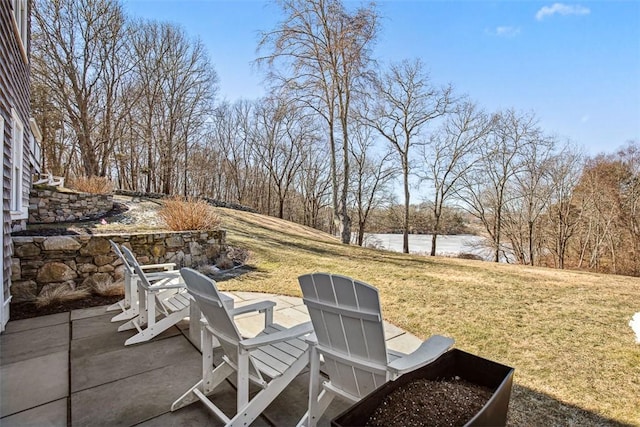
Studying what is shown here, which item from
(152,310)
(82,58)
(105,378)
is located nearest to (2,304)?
(152,310)

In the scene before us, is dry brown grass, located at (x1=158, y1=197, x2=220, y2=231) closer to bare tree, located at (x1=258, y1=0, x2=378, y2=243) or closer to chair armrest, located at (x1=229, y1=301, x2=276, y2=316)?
chair armrest, located at (x1=229, y1=301, x2=276, y2=316)

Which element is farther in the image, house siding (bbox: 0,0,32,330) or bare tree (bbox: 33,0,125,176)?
bare tree (bbox: 33,0,125,176)

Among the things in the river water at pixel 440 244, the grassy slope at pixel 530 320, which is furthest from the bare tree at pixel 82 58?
the river water at pixel 440 244

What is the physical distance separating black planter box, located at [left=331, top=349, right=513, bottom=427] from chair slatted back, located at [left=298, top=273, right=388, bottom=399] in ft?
0.66

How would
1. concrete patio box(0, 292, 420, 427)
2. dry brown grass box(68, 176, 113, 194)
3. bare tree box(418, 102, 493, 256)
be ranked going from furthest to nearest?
1. bare tree box(418, 102, 493, 256)
2. dry brown grass box(68, 176, 113, 194)
3. concrete patio box(0, 292, 420, 427)

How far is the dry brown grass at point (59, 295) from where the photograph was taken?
13.4 feet

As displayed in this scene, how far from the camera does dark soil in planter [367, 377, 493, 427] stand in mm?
1267

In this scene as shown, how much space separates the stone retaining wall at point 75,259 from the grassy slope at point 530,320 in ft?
4.67

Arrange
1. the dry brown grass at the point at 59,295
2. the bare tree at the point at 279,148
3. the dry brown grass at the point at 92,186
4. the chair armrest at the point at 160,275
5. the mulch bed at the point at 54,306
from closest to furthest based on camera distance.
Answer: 1. the chair armrest at the point at 160,275
2. the mulch bed at the point at 54,306
3. the dry brown grass at the point at 59,295
4. the dry brown grass at the point at 92,186
5. the bare tree at the point at 279,148

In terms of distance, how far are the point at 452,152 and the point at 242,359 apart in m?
16.8

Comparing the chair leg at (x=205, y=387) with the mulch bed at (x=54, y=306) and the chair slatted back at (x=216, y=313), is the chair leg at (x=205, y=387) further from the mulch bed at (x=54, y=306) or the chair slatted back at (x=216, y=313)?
the mulch bed at (x=54, y=306)

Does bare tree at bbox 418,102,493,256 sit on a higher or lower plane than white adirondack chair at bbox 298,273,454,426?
higher

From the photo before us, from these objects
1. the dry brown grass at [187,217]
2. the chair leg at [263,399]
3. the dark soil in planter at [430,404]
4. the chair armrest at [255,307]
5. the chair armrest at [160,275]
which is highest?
the dry brown grass at [187,217]

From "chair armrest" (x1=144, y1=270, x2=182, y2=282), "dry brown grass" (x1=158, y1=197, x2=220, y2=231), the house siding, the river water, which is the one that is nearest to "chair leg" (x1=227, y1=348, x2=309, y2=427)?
"chair armrest" (x1=144, y1=270, x2=182, y2=282)
